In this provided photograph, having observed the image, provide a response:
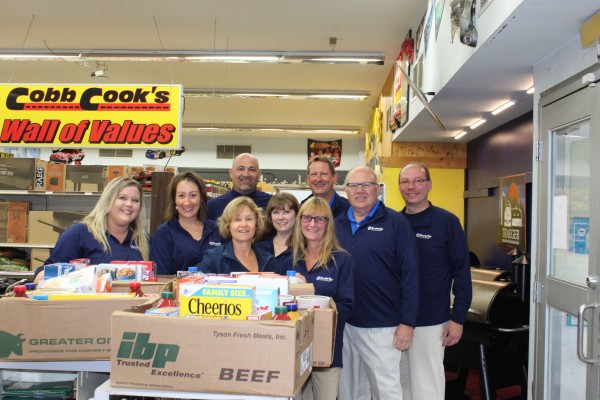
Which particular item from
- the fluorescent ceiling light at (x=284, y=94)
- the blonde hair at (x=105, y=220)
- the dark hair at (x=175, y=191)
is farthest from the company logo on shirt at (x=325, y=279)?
the fluorescent ceiling light at (x=284, y=94)

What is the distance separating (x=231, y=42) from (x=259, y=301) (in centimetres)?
654

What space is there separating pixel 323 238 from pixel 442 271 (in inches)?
38.8

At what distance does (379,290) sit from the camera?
349 cm

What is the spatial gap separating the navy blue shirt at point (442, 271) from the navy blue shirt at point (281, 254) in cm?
93

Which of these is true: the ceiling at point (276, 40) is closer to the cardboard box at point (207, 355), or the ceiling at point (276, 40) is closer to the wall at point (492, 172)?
the wall at point (492, 172)

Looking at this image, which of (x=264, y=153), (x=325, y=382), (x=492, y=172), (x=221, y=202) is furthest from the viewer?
(x=264, y=153)

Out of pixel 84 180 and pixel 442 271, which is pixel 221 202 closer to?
pixel 442 271

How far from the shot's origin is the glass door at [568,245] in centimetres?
287

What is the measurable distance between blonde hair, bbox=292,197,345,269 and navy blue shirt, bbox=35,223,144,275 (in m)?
1.02

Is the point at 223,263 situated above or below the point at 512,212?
below

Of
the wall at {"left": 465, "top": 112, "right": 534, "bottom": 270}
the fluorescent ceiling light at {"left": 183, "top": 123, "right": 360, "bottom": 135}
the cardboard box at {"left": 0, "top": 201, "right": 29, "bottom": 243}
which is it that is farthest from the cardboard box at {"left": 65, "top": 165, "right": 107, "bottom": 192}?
the fluorescent ceiling light at {"left": 183, "top": 123, "right": 360, "bottom": 135}

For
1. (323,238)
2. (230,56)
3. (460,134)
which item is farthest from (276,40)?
(323,238)

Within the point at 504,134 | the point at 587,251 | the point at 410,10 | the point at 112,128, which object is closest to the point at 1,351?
the point at 587,251

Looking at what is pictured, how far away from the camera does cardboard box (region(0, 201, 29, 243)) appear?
6500 mm
